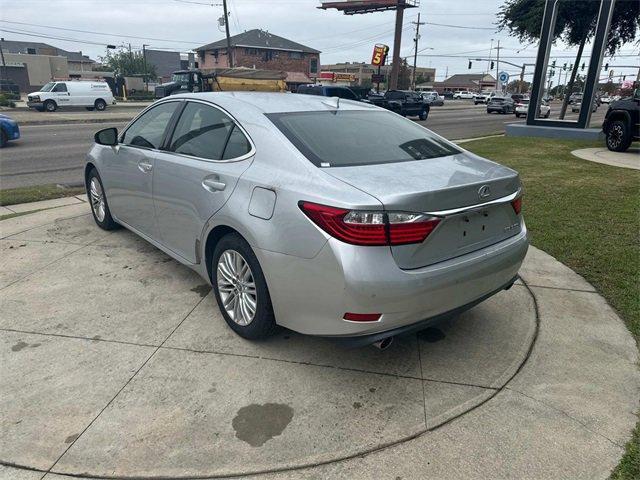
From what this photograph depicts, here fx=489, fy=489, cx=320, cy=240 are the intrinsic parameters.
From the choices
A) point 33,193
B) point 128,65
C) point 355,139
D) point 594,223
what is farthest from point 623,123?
point 128,65

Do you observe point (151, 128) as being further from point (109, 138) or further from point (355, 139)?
point (355, 139)

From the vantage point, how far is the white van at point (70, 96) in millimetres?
27750

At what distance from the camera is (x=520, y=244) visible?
3.20 metres

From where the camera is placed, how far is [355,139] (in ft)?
10.8

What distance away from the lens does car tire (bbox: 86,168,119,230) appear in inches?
209

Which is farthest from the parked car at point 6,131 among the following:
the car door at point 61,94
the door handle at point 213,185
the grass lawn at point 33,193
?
the car door at point 61,94

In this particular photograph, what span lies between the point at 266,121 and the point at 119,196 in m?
2.30

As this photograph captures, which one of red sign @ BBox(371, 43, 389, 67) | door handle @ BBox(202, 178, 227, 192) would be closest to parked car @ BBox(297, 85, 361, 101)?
door handle @ BBox(202, 178, 227, 192)

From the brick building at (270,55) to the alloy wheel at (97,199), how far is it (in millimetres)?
62168

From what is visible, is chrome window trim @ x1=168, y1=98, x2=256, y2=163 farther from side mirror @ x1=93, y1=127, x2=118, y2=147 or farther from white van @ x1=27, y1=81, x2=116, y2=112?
white van @ x1=27, y1=81, x2=116, y2=112

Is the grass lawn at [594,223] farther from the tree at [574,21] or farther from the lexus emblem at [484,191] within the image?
the tree at [574,21]

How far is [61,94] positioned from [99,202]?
1075 inches

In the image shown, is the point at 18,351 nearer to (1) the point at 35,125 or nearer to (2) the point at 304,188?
(2) the point at 304,188

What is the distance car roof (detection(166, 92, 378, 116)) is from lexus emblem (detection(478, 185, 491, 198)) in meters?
1.38
